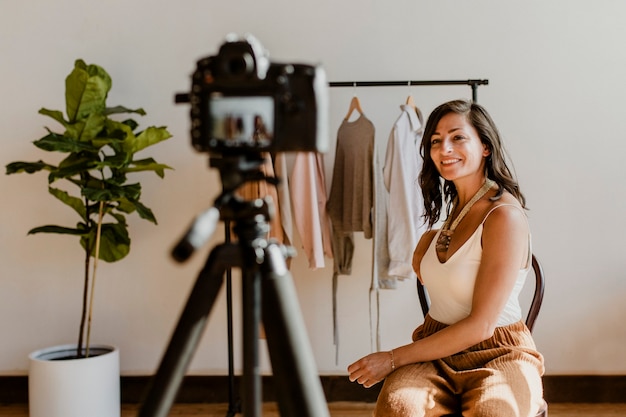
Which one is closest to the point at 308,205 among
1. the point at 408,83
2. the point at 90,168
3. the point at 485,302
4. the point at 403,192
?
the point at 403,192

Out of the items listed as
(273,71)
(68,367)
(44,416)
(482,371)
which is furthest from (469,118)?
(44,416)

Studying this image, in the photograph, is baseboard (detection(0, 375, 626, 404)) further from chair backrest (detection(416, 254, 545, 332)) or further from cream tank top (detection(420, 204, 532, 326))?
cream tank top (detection(420, 204, 532, 326))

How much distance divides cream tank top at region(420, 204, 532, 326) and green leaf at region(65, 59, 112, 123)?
1.58 metres

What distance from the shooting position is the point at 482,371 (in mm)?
1663

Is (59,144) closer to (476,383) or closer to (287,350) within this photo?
(476,383)

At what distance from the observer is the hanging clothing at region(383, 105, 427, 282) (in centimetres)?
274

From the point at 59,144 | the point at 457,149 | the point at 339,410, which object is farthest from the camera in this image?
the point at 339,410

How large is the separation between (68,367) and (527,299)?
1941 mm

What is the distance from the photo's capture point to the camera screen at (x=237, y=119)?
92 centimetres

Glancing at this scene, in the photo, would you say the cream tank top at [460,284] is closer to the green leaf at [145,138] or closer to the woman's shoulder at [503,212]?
the woman's shoulder at [503,212]

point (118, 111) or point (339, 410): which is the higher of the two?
point (118, 111)

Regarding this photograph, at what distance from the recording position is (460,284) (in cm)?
177

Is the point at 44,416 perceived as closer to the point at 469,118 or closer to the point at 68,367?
the point at 68,367

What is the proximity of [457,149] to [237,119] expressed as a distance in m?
1.07
